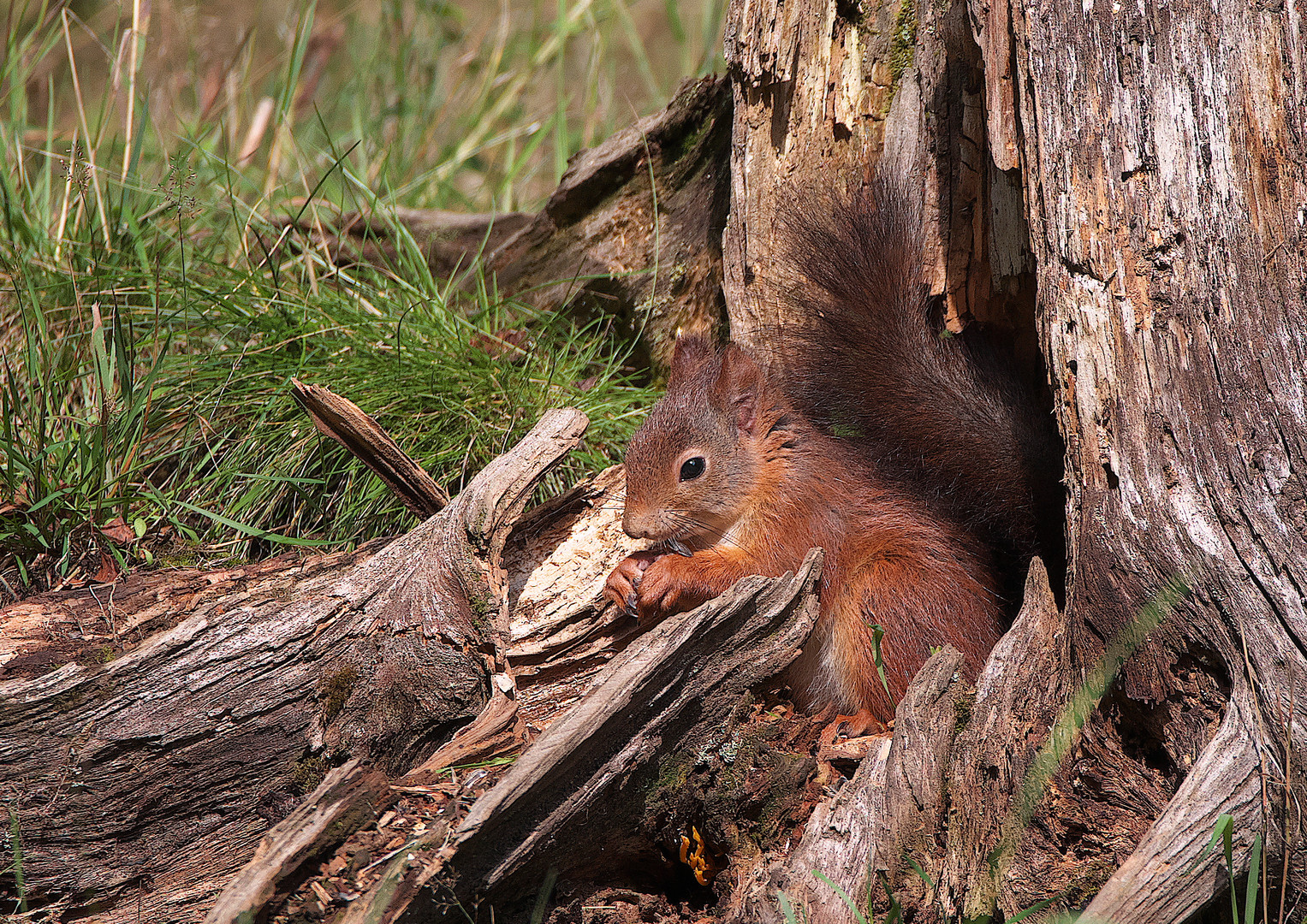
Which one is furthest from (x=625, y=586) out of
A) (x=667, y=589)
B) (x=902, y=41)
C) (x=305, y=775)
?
(x=902, y=41)

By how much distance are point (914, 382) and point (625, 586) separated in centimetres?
80

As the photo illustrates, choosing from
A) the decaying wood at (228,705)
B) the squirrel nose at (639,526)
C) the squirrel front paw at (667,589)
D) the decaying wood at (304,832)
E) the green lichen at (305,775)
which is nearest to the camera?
the decaying wood at (304,832)

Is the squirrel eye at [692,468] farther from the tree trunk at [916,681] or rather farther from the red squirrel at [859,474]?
the tree trunk at [916,681]

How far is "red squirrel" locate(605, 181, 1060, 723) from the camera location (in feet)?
7.35

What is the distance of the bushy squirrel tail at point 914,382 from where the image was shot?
7.41ft

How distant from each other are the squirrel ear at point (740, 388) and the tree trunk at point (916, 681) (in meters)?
0.47

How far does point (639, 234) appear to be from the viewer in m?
3.24

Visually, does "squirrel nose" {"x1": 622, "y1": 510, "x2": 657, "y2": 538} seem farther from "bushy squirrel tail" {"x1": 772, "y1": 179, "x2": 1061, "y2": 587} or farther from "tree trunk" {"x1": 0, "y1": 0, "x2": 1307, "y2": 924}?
"bushy squirrel tail" {"x1": 772, "y1": 179, "x2": 1061, "y2": 587}

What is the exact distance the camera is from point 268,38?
6.09 m

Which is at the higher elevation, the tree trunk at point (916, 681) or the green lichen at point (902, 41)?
the green lichen at point (902, 41)

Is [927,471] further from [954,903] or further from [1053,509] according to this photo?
[954,903]

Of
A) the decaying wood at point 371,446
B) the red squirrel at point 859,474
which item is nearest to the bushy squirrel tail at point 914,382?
the red squirrel at point 859,474

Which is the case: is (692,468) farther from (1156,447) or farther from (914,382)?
(1156,447)

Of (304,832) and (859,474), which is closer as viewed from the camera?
(304,832)
